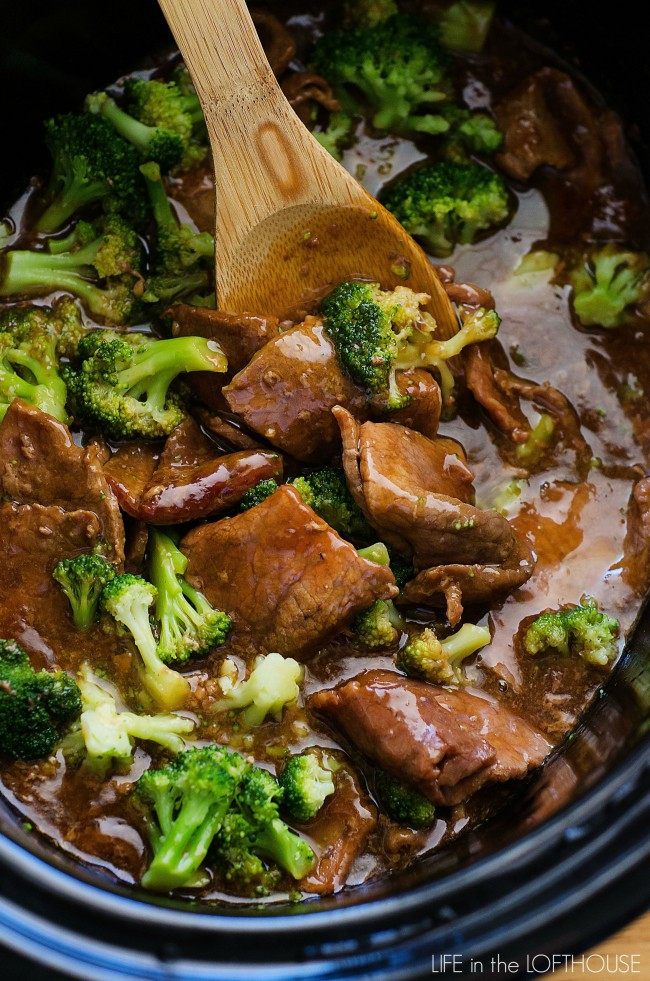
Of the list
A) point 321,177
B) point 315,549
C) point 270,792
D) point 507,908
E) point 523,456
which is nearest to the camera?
point 507,908

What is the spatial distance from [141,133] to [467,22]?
148cm

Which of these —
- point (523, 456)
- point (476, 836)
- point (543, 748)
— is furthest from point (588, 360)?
point (476, 836)

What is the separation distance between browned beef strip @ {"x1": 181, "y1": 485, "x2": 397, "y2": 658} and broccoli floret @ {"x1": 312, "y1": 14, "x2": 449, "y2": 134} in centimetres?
175

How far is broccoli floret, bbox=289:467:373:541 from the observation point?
3.35 meters

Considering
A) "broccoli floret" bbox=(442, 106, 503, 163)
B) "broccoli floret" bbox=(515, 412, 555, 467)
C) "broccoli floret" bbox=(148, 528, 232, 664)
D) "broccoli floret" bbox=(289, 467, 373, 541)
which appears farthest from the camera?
"broccoli floret" bbox=(442, 106, 503, 163)

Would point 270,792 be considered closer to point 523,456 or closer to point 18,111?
point 523,456

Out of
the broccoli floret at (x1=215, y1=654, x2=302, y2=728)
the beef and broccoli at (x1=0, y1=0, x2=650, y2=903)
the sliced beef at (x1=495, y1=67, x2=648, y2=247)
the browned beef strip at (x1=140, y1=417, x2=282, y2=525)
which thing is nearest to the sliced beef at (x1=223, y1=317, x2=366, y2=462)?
the beef and broccoli at (x1=0, y1=0, x2=650, y2=903)

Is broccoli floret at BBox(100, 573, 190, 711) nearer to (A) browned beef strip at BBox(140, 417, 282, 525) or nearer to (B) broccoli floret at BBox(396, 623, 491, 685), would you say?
(A) browned beef strip at BBox(140, 417, 282, 525)

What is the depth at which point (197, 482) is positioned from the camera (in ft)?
10.7

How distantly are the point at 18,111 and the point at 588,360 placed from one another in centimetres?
244

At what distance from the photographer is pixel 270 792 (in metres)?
2.89

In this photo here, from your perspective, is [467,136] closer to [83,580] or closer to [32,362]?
[32,362]

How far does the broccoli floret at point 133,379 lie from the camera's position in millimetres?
3369

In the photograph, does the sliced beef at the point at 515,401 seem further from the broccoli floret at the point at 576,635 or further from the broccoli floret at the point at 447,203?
the broccoli floret at the point at 576,635
